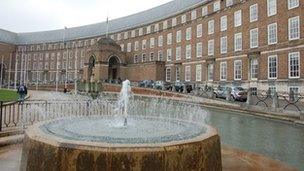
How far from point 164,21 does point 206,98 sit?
115 ft

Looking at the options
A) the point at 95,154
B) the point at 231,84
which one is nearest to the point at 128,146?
the point at 95,154

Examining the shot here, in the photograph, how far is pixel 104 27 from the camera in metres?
88.6

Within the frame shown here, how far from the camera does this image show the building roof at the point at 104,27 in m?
63.6

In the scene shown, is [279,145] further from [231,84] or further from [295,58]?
[231,84]

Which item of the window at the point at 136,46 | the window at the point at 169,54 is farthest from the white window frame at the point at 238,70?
the window at the point at 136,46

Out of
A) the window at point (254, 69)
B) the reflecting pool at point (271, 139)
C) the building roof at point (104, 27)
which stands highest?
the building roof at point (104, 27)

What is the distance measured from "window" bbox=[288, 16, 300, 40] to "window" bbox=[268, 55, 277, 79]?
9.58 feet

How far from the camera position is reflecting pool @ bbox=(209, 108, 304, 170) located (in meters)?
9.88

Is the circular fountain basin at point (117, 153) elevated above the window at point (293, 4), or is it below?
below

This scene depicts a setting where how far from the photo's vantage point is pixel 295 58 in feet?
106

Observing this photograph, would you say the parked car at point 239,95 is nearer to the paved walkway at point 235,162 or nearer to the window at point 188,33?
the paved walkway at point 235,162

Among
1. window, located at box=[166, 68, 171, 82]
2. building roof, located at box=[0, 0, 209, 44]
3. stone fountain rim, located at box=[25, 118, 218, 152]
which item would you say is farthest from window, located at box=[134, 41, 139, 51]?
stone fountain rim, located at box=[25, 118, 218, 152]

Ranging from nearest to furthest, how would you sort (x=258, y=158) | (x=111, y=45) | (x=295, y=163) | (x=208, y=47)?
(x=258, y=158) < (x=295, y=163) < (x=208, y=47) < (x=111, y=45)

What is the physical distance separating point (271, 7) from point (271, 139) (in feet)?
89.1
